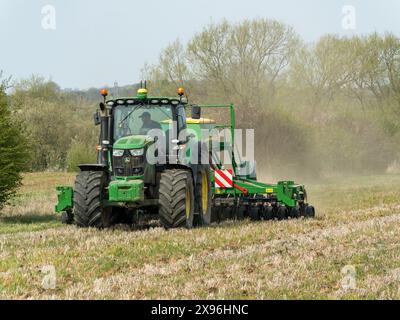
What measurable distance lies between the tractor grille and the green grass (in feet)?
3.29

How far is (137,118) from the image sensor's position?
41.1ft

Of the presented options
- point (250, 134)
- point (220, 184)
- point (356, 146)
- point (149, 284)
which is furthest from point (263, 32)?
point (149, 284)

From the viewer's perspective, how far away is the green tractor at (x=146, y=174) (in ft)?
38.3

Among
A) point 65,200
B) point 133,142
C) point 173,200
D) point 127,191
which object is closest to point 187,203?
point 173,200

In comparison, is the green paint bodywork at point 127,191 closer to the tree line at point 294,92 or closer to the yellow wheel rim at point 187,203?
the yellow wheel rim at point 187,203

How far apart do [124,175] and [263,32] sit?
2494 cm

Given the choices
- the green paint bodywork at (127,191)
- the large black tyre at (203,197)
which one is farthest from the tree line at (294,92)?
the green paint bodywork at (127,191)

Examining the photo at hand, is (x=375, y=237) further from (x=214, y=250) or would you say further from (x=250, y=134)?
(x=250, y=134)

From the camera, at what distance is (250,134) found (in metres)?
30.5

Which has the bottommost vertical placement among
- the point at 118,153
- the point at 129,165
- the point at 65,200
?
the point at 65,200

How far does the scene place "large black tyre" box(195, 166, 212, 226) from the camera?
42.3ft

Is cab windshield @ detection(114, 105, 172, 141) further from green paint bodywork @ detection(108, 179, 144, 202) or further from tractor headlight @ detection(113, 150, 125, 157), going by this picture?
green paint bodywork @ detection(108, 179, 144, 202)

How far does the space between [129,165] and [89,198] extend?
85cm

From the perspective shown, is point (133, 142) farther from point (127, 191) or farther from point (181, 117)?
point (181, 117)
